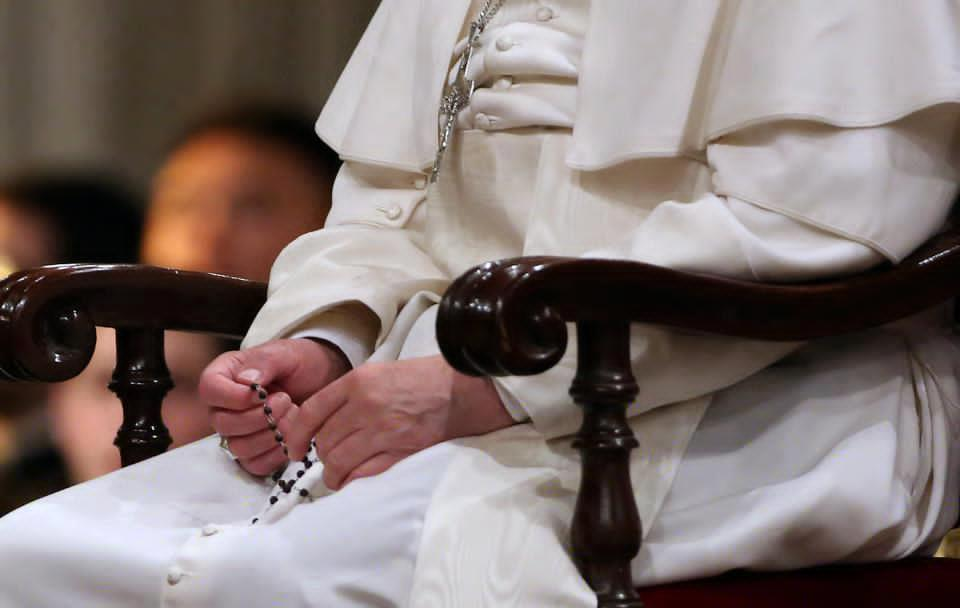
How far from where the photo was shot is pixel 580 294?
1.22m

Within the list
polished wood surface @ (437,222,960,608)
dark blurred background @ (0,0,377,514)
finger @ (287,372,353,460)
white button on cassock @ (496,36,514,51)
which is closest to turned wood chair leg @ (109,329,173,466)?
finger @ (287,372,353,460)

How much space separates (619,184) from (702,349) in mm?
277

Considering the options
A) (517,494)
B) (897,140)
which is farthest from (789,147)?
(517,494)

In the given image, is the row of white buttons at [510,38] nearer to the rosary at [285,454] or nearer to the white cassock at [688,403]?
the white cassock at [688,403]

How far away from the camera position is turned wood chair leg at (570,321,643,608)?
4.10 feet

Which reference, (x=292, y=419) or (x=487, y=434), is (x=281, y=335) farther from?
(x=487, y=434)

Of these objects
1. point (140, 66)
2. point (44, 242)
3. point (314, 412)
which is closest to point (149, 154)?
point (140, 66)

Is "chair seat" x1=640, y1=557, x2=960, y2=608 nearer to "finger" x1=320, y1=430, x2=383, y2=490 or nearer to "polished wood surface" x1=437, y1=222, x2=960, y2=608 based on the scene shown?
"polished wood surface" x1=437, y1=222, x2=960, y2=608

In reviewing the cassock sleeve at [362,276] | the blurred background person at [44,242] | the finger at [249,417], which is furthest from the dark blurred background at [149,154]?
the finger at [249,417]

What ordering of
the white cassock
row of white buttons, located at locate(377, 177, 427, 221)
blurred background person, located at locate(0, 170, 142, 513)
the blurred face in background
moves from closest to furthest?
the white cassock, row of white buttons, located at locate(377, 177, 427, 221), blurred background person, located at locate(0, 170, 142, 513), the blurred face in background

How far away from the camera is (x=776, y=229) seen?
1.41 metres

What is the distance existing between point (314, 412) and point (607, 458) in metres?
0.38

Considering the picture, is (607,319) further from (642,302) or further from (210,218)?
(210,218)

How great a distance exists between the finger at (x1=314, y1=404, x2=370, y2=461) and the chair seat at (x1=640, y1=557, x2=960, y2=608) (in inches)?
13.7
